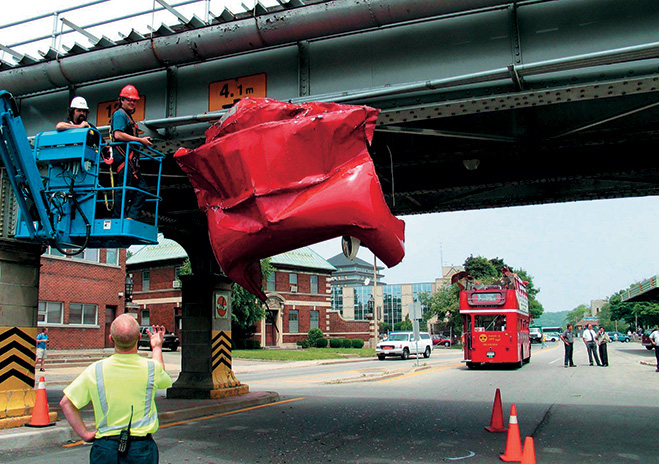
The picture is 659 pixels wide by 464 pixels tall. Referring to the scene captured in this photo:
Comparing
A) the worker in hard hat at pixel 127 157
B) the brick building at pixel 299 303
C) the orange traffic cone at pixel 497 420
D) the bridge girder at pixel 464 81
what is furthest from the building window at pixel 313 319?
the worker in hard hat at pixel 127 157

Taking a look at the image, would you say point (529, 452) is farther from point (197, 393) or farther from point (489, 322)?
point (489, 322)

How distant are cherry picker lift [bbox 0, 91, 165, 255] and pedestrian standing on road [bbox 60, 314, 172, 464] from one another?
351 cm

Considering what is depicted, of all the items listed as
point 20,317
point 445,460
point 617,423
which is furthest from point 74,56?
point 617,423

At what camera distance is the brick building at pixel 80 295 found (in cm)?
3014

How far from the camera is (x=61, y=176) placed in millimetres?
7645

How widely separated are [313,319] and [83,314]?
2636cm

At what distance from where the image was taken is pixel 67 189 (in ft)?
25.0

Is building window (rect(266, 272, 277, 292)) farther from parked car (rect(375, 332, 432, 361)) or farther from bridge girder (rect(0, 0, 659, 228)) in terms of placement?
bridge girder (rect(0, 0, 659, 228))

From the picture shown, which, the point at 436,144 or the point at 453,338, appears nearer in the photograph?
the point at 436,144

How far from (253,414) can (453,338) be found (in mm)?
63890

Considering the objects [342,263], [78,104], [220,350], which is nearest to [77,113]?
[78,104]

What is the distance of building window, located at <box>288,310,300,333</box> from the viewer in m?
52.7

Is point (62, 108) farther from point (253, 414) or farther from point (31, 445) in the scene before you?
point (253, 414)

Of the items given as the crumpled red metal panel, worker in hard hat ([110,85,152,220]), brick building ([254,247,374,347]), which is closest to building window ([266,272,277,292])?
brick building ([254,247,374,347])
